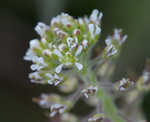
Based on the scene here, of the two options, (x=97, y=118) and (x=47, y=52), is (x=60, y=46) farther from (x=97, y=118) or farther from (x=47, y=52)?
(x=97, y=118)

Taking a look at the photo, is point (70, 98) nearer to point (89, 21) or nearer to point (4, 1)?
point (89, 21)

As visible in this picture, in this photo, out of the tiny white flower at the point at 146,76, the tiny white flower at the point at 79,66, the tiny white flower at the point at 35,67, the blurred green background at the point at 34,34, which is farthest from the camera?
the blurred green background at the point at 34,34

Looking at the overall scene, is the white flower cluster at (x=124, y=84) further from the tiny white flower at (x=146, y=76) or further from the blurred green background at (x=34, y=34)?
the blurred green background at (x=34, y=34)

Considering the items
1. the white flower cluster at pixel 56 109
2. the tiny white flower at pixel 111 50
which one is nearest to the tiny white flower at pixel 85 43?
the tiny white flower at pixel 111 50

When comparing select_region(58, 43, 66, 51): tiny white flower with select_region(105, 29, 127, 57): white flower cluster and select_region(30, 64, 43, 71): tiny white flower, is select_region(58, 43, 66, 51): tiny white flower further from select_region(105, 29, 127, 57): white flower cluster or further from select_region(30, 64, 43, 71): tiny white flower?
select_region(105, 29, 127, 57): white flower cluster

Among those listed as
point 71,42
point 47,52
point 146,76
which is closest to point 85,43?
point 71,42

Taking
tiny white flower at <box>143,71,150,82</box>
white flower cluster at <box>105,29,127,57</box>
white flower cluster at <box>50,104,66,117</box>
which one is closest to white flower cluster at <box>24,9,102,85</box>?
white flower cluster at <box>105,29,127,57</box>
